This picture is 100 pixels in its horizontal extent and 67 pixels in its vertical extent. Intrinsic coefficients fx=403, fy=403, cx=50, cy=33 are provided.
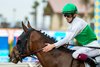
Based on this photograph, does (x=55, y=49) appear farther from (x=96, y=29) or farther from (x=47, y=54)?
(x=96, y=29)

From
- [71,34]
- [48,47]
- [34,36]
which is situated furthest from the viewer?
[34,36]

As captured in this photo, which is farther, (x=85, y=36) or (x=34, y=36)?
(x=34, y=36)

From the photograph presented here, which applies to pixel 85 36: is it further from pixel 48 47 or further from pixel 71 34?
pixel 48 47

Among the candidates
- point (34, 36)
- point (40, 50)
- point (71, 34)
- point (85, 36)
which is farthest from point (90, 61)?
point (34, 36)

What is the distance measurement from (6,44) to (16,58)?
12239mm

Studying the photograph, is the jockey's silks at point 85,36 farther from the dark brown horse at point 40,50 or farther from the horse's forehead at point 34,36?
the horse's forehead at point 34,36

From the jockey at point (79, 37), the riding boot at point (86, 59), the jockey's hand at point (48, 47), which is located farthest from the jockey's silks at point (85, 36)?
the jockey's hand at point (48, 47)

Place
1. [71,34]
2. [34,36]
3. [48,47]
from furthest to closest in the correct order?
[34,36], [48,47], [71,34]

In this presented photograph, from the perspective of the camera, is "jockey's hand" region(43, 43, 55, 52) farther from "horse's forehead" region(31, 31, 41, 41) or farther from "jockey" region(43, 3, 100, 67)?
"horse's forehead" region(31, 31, 41, 41)

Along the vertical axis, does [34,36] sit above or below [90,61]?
above

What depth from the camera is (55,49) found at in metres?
7.00

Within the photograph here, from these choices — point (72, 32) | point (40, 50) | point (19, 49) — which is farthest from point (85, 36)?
point (19, 49)

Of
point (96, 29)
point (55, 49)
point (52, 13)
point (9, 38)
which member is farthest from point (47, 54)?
point (52, 13)

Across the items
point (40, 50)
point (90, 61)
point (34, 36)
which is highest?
point (34, 36)
